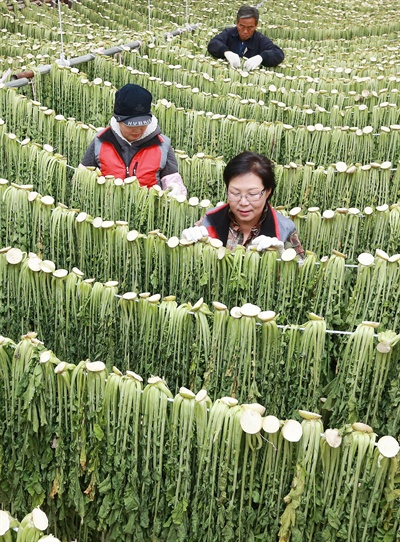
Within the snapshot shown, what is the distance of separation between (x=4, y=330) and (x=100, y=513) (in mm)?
1037

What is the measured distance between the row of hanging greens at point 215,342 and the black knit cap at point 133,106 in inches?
49.8

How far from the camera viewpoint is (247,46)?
288 inches

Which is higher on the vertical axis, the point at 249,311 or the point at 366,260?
the point at 366,260

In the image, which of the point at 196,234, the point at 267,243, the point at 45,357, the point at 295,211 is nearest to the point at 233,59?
the point at 295,211

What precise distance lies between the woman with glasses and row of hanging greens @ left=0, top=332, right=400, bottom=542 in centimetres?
86

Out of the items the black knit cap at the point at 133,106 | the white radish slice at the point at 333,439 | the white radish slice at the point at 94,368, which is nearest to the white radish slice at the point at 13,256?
the white radish slice at the point at 94,368

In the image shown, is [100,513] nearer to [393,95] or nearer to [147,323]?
[147,323]

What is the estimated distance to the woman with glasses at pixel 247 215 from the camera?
3287 millimetres

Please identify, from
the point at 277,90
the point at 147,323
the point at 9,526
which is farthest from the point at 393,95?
the point at 9,526

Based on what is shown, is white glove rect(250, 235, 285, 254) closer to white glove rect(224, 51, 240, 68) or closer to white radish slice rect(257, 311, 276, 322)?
white radish slice rect(257, 311, 276, 322)

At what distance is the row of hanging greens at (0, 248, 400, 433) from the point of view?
2736 mm

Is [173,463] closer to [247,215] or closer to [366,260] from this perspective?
[366,260]

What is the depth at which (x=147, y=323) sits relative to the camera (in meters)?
2.95

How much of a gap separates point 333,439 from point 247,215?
1.34 metres
